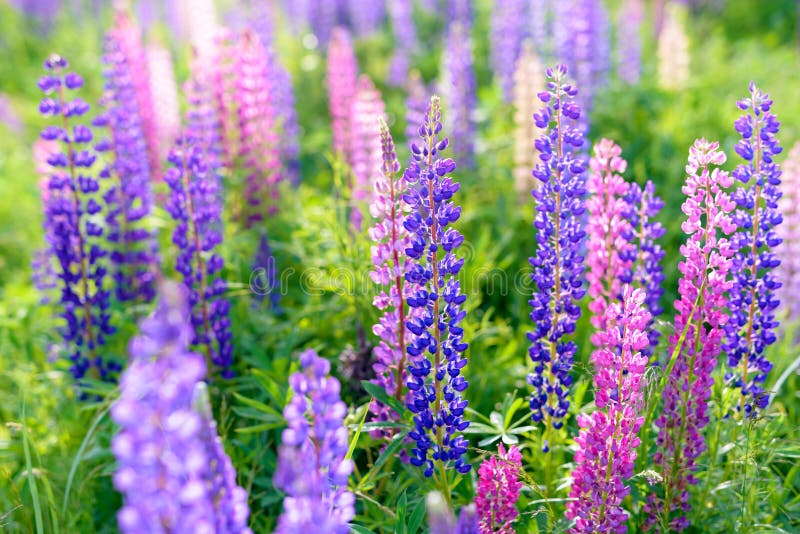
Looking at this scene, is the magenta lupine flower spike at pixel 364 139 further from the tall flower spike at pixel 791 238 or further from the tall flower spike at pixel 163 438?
the tall flower spike at pixel 163 438

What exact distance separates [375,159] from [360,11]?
7.55 meters

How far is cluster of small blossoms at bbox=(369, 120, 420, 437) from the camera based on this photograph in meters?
2.63

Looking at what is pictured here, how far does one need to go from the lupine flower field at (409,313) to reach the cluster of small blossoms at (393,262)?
0.01 m

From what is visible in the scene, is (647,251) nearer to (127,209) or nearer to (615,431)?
(615,431)

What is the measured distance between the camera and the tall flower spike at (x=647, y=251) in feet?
9.36

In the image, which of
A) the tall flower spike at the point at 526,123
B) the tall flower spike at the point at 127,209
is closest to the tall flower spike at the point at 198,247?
the tall flower spike at the point at 127,209

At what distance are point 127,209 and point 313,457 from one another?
2934mm

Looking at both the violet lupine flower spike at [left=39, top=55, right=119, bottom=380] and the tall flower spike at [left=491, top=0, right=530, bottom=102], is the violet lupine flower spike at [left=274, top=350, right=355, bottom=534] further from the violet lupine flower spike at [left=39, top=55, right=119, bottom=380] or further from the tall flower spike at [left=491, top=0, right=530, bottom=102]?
the tall flower spike at [left=491, top=0, right=530, bottom=102]

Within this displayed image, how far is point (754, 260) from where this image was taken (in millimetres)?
2689

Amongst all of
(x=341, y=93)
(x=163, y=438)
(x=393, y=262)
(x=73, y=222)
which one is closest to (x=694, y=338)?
(x=393, y=262)

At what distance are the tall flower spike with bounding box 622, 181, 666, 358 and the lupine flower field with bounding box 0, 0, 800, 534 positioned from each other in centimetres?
1

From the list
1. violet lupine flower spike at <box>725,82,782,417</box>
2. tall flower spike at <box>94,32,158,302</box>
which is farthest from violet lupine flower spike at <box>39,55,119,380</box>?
violet lupine flower spike at <box>725,82,782,417</box>

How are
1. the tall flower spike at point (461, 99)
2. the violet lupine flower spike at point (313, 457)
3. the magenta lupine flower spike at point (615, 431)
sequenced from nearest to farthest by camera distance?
1. the violet lupine flower spike at point (313, 457)
2. the magenta lupine flower spike at point (615, 431)
3. the tall flower spike at point (461, 99)

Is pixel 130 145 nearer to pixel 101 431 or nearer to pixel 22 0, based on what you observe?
pixel 101 431
